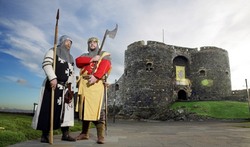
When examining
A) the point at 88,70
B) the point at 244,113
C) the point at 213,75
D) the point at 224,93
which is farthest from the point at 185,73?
the point at 88,70

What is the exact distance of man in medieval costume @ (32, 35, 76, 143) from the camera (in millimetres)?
4149

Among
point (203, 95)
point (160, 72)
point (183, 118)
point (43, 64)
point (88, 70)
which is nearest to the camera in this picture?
point (43, 64)

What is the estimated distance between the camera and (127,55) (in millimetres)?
26781

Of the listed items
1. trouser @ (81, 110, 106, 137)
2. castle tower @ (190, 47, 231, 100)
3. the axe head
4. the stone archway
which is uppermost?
castle tower @ (190, 47, 231, 100)

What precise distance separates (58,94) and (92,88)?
2.14 feet

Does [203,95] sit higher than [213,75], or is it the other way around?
[213,75]

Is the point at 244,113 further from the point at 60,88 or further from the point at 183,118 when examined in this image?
the point at 60,88

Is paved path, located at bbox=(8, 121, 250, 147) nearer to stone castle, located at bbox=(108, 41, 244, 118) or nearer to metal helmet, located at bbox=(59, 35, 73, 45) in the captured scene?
metal helmet, located at bbox=(59, 35, 73, 45)

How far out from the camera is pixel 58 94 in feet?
14.3

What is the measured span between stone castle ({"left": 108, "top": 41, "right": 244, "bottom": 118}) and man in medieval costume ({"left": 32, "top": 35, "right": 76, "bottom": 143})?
19773mm

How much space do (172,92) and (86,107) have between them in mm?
22237

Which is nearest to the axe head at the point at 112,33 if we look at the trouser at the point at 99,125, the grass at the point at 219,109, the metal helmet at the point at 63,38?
the metal helmet at the point at 63,38

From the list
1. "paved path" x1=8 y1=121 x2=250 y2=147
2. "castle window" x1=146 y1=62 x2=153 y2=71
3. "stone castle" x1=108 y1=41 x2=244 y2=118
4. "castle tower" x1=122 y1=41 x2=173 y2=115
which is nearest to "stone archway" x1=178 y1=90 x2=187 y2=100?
"stone castle" x1=108 y1=41 x2=244 y2=118

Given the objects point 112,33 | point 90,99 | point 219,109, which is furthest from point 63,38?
point 219,109
